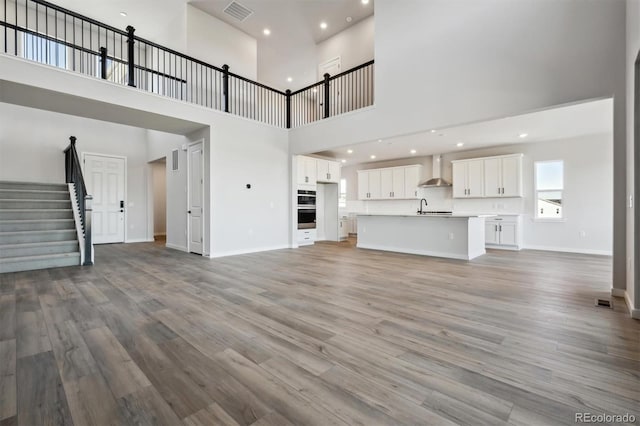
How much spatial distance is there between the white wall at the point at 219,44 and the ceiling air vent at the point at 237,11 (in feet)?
1.48

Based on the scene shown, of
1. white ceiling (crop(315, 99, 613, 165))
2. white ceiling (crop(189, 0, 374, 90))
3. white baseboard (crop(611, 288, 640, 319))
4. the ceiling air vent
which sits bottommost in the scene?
white baseboard (crop(611, 288, 640, 319))

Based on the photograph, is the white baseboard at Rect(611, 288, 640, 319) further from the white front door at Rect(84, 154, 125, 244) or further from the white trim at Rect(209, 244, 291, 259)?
the white front door at Rect(84, 154, 125, 244)

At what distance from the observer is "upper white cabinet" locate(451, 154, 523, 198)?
7246 millimetres

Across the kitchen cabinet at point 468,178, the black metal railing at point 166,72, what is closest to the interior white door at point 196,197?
the black metal railing at point 166,72

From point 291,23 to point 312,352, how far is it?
26.2ft

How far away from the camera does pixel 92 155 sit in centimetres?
773

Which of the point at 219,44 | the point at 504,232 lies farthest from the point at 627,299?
the point at 219,44

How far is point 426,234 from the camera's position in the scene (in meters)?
6.13

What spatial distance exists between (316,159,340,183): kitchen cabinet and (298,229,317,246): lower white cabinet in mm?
1510

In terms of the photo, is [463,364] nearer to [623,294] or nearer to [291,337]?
[291,337]

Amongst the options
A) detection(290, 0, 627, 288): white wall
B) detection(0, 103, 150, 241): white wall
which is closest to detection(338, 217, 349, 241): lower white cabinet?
detection(290, 0, 627, 288): white wall

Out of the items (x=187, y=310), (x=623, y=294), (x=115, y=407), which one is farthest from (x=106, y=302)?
(x=623, y=294)

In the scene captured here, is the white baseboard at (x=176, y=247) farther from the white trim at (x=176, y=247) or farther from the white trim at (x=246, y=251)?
the white trim at (x=246, y=251)

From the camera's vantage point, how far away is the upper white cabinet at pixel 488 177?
7246 mm
